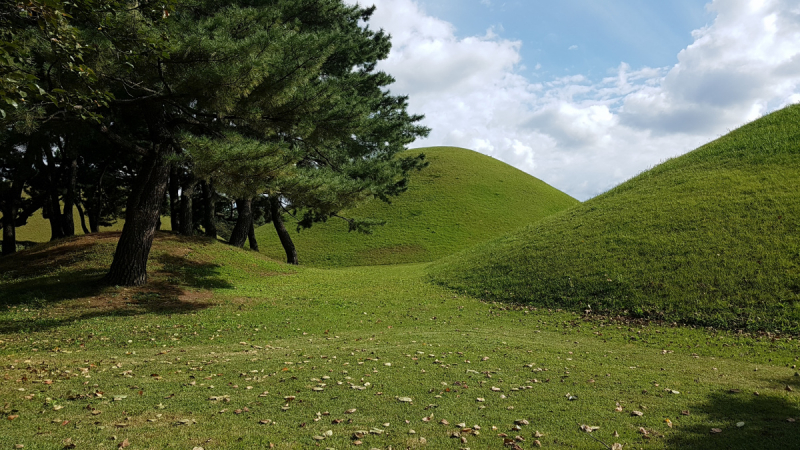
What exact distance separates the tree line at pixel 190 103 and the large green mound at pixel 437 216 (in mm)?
12441

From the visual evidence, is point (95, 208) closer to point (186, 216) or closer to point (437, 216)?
point (186, 216)

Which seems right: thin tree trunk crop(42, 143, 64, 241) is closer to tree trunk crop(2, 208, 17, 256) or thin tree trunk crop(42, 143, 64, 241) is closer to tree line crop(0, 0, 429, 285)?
tree line crop(0, 0, 429, 285)

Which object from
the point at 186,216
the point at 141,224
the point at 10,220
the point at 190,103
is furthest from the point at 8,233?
the point at 190,103

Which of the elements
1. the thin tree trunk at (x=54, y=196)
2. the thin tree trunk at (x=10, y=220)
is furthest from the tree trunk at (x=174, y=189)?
the thin tree trunk at (x=10, y=220)

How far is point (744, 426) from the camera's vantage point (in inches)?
213

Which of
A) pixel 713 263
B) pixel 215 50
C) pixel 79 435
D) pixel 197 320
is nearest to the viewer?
pixel 79 435

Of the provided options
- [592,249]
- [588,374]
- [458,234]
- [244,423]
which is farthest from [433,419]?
[458,234]

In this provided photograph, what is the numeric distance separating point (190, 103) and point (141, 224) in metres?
4.13

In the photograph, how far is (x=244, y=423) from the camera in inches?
208

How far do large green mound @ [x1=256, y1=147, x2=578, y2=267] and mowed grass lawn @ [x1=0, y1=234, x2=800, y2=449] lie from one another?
67.2 feet

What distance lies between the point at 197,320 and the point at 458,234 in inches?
1099

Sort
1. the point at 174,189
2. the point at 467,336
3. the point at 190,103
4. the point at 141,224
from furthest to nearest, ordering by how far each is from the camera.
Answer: the point at 174,189 → the point at 141,224 → the point at 190,103 → the point at 467,336

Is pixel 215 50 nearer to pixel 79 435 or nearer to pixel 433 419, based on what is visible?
pixel 79 435

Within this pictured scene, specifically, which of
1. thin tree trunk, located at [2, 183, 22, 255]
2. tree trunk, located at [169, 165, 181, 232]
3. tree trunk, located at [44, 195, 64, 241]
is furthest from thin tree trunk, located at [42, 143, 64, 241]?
tree trunk, located at [169, 165, 181, 232]
